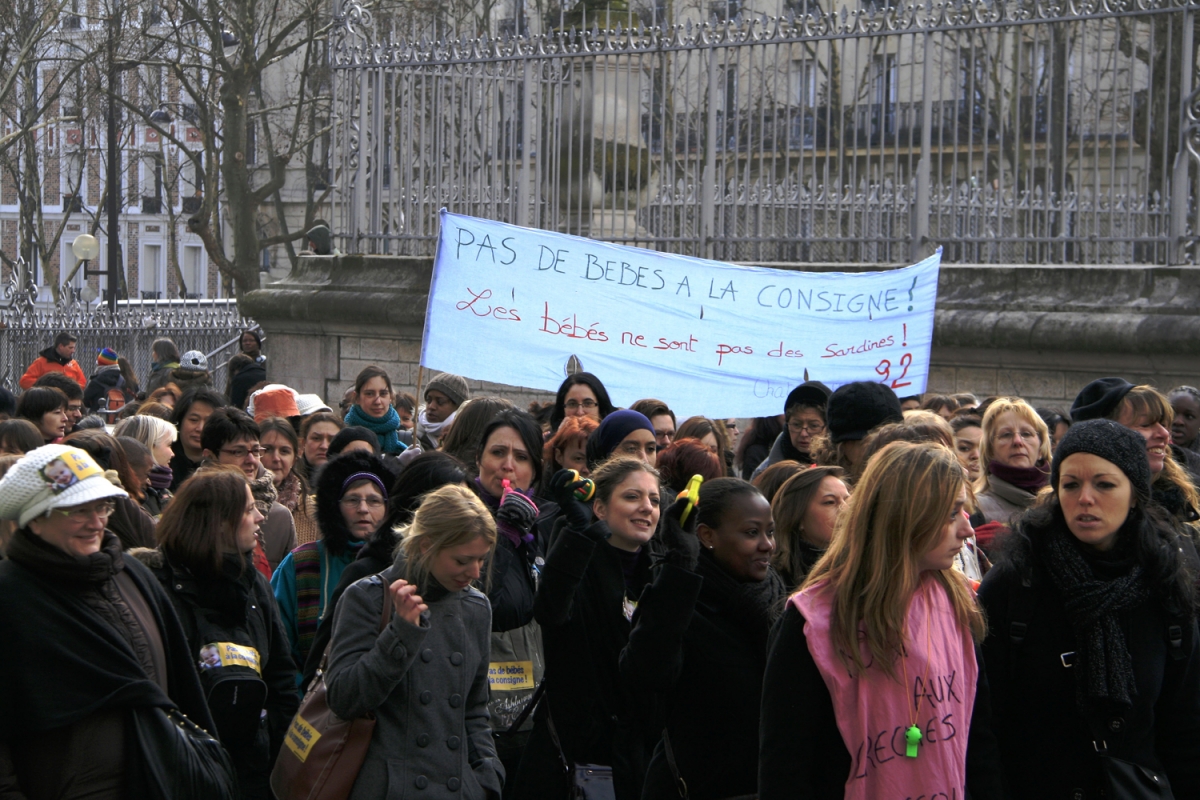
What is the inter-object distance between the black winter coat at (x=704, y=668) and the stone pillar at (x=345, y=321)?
7957 millimetres

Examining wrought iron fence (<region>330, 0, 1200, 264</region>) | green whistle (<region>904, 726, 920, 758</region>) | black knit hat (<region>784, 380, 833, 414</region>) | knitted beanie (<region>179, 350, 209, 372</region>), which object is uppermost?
wrought iron fence (<region>330, 0, 1200, 264</region>)

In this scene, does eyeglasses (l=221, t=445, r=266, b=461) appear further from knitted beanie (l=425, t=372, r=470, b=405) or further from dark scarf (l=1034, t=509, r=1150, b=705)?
dark scarf (l=1034, t=509, r=1150, b=705)

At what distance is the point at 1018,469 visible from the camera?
548 cm

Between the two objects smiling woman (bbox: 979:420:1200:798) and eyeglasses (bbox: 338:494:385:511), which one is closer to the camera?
smiling woman (bbox: 979:420:1200:798)

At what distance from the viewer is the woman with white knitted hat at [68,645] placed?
11.2 feet

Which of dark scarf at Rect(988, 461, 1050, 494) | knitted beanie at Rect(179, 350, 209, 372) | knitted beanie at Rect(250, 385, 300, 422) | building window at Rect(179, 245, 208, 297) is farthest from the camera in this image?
building window at Rect(179, 245, 208, 297)

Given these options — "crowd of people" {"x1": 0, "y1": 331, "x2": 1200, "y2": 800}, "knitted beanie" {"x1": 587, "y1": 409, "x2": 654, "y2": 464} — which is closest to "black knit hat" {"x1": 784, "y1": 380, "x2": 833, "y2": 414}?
"knitted beanie" {"x1": 587, "y1": 409, "x2": 654, "y2": 464}

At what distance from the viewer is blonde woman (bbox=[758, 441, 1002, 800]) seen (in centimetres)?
306

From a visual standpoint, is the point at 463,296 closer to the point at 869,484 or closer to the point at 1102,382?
the point at 1102,382

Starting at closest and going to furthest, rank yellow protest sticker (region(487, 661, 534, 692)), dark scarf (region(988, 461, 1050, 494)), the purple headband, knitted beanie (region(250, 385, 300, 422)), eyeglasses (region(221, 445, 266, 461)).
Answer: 1. yellow protest sticker (region(487, 661, 534, 692))
2. the purple headband
3. dark scarf (region(988, 461, 1050, 494))
4. eyeglasses (region(221, 445, 266, 461))
5. knitted beanie (region(250, 385, 300, 422))

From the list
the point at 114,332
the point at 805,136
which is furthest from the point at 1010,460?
the point at 114,332

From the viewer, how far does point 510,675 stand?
15.5 ft

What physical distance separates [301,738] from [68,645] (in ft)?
2.30

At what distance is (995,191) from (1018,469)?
527cm
